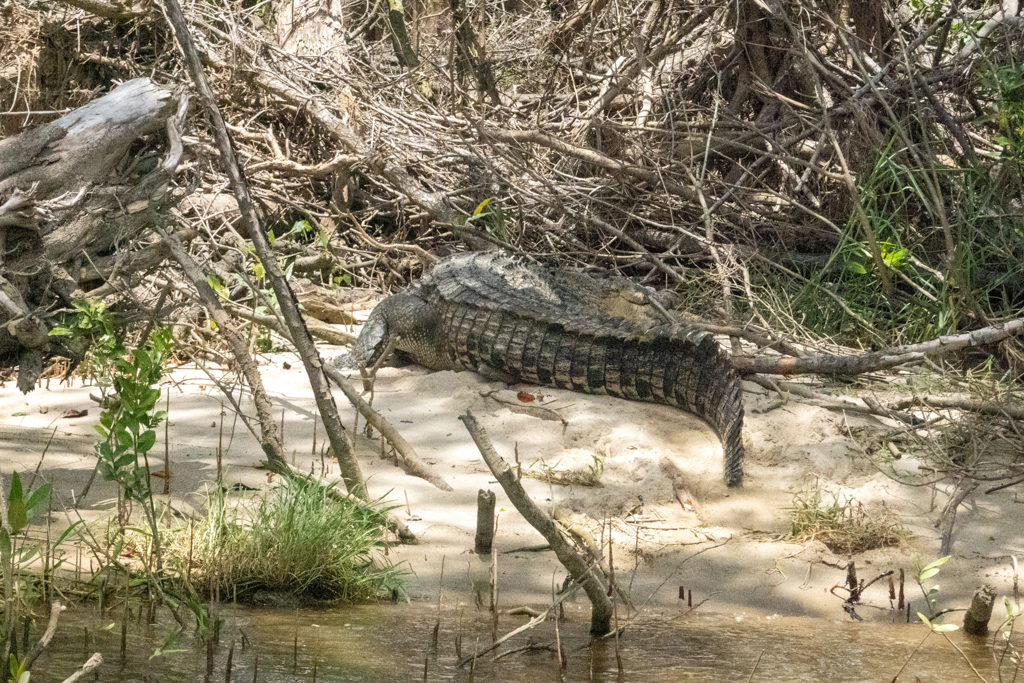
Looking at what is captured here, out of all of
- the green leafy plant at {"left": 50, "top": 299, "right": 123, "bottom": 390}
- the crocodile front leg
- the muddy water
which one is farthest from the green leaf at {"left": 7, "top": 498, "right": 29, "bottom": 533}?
the crocodile front leg

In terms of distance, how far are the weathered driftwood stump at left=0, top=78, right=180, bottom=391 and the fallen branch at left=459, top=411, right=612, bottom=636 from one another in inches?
77.0

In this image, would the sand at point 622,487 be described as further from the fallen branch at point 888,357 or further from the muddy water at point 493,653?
the fallen branch at point 888,357

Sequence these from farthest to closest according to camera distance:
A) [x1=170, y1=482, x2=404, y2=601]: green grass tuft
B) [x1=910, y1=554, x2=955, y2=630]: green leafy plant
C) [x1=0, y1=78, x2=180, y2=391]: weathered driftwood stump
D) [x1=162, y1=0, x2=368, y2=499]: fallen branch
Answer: [x1=0, y1=78, x2=180, y2=391]: weathered driftwood stump < [x1=162, y1=0, x2=368, y2=499]: fallen branch < [x1=170, y1=482, x2=404, y2=601]: green grass tuft < [x1=910, y1=554, x2=955, y2=630]: green leafy plant

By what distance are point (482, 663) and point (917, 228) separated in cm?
459

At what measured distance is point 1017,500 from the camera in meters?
4.25

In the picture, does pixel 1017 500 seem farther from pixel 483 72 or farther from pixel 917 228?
pixel 483 72

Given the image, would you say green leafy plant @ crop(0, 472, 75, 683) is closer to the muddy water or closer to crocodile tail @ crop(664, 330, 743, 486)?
the muddy water

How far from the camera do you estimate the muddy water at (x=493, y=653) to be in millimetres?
3031

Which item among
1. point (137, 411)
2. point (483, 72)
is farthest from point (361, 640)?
point (483, 72)

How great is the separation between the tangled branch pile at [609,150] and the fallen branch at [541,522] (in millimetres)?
2053

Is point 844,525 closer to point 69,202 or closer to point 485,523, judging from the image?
point 485,523

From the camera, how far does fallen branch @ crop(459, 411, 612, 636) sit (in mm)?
2863

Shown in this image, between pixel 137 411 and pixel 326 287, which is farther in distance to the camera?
pixel 326 287

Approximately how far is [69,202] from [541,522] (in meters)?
2.31
